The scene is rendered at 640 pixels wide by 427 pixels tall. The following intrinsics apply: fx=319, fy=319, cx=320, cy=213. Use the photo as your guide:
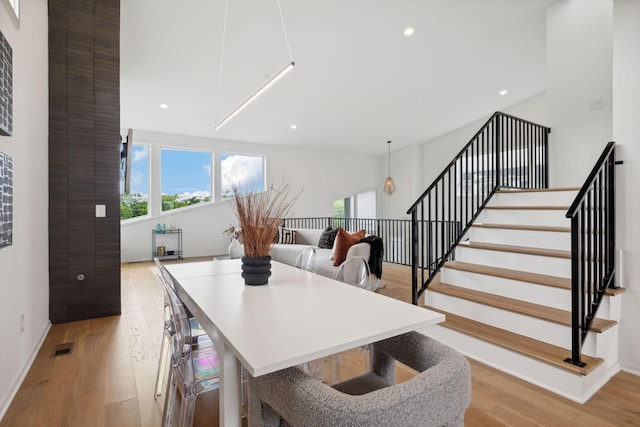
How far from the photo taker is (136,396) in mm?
1981

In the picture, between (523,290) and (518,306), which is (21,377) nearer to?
(518,306)

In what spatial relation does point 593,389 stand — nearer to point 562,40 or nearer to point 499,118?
point 499,118

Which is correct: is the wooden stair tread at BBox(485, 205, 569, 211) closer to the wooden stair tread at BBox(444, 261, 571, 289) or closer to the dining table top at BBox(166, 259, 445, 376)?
the wooden stair tread at BBox(444, 261, 571, 289)

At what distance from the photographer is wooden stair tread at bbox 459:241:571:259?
2.65 m

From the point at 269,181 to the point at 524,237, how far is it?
6529mm

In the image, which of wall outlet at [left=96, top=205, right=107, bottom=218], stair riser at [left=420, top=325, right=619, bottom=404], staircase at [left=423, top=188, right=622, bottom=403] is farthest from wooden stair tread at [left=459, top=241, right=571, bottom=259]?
wall outlet at [left=96, top=205, right=107, bottom=218]

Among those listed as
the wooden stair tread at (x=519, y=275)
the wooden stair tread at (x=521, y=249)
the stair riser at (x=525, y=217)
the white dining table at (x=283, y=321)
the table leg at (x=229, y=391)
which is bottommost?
the table leg at (x=229, y=391)

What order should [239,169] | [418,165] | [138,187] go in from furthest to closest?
1. [418,165]
2. [239,169]
3. [138,187]

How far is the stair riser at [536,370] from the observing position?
192cm

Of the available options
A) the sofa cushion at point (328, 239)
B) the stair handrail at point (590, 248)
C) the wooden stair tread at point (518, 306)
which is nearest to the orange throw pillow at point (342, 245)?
the sofa cushion at point (328, 239)

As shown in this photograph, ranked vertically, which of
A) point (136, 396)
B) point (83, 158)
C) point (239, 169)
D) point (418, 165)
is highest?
point (418, 165)

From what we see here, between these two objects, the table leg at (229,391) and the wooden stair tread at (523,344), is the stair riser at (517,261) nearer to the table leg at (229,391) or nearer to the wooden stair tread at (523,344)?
the wooden stair tread at (523,344)

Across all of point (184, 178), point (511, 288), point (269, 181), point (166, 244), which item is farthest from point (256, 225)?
point (269, 181)

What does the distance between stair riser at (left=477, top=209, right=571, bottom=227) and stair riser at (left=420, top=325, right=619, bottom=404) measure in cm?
132
